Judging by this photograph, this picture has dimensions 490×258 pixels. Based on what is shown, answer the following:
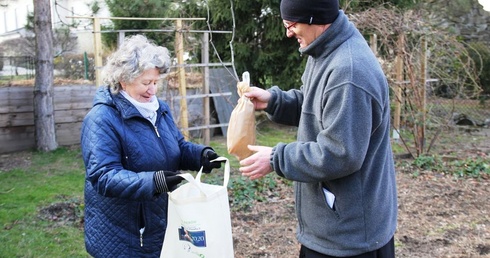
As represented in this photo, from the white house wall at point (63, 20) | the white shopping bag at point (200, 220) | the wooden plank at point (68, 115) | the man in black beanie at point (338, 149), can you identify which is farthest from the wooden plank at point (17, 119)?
the man in black beanie at point (338, 149)

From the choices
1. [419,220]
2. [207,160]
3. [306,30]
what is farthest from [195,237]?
[419,220]

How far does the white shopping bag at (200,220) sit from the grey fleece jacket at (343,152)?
33 centimetres

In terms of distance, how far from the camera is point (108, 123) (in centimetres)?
229

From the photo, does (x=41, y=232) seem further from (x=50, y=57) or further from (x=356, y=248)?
(x=50, y=57)

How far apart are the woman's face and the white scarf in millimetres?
21

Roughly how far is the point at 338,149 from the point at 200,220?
735mm

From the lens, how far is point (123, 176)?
7.14 ft

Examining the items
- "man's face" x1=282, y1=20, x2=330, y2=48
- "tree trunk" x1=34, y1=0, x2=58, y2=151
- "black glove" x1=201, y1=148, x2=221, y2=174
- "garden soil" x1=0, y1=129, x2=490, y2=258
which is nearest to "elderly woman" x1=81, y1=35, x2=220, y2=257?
"black glove" x1=201, y1=148, x2=221, y2=174

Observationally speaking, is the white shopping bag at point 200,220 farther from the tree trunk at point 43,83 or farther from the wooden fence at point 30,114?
the wooden fence at point 30,114

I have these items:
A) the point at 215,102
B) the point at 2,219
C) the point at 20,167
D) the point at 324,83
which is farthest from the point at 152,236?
the point at 215,102

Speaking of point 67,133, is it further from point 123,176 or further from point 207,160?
point 123,176

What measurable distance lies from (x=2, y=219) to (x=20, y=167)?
2352 millimetres

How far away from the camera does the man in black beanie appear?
5.86 feet

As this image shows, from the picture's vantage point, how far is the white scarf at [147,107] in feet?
7.88
